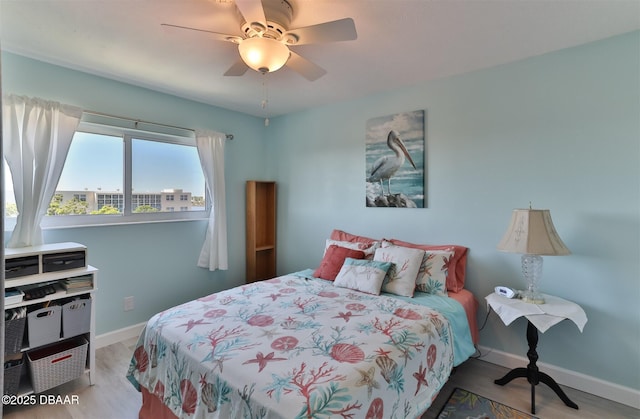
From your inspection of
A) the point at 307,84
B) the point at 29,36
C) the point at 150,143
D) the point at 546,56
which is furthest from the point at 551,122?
the point at 29,36

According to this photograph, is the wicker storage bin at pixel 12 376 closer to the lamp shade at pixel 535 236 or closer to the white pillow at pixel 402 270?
the white pillow at pixel 402 270

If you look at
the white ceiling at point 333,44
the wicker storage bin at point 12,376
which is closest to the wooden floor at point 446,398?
the wicker storage bin at point 12,376

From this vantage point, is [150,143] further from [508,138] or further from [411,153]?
[508,138]

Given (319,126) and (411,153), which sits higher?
(319,126)

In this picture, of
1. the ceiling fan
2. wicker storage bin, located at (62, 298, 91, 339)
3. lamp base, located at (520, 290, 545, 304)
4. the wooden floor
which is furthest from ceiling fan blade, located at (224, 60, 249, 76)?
lamp base, located at (520, 290, 545, 304)

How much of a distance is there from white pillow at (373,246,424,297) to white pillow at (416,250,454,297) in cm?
6

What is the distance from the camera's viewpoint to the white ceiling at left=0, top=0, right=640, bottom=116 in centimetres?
181

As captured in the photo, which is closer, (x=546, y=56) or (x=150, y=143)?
(x=546, y=56)

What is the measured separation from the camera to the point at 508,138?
2527mm

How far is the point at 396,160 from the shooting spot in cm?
306

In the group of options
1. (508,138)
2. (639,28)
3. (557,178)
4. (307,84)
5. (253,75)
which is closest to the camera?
(639,28)

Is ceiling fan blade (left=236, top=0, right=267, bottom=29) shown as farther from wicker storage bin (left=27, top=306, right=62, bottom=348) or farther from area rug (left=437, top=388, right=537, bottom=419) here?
area rug (left=437, top=388, right=537, bottom=419)

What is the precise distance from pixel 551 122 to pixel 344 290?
1984 mm

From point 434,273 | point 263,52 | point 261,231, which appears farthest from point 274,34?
point 261,231
